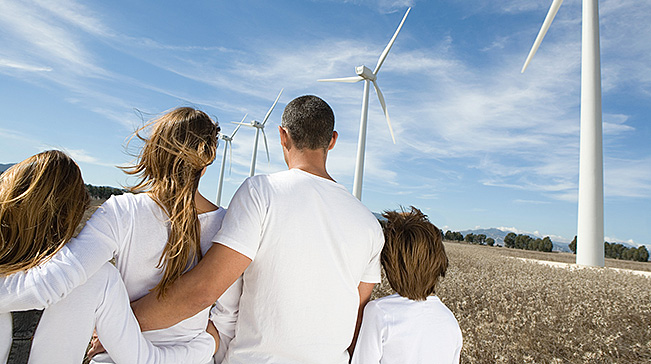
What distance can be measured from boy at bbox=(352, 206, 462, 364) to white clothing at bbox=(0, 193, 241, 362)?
94cm

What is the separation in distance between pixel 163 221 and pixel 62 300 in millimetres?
594

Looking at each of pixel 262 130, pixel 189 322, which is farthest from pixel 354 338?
pixel 262 130

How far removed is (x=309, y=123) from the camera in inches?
105

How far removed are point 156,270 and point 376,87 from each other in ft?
96.1

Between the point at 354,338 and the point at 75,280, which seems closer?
the point at 75,280

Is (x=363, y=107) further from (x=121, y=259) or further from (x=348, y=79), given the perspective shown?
(x=121, y=259)

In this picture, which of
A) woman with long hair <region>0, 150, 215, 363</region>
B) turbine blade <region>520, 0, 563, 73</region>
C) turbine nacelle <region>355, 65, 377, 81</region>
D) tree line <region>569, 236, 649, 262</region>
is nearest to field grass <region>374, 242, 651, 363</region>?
woman with long hair <region>0, 150, 215, 363</region>

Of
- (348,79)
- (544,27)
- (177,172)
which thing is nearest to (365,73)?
(348,79)

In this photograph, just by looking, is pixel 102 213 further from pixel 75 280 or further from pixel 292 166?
pixel 292 166

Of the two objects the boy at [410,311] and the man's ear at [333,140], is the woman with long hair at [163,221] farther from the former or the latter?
the boy at [410,311]

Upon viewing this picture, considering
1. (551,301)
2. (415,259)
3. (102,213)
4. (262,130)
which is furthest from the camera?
(262,130)

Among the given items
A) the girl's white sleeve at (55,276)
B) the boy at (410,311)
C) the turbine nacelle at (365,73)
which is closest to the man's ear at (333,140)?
the boy at (410,311)

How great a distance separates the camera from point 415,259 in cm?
297

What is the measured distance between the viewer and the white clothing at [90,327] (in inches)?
79.4
